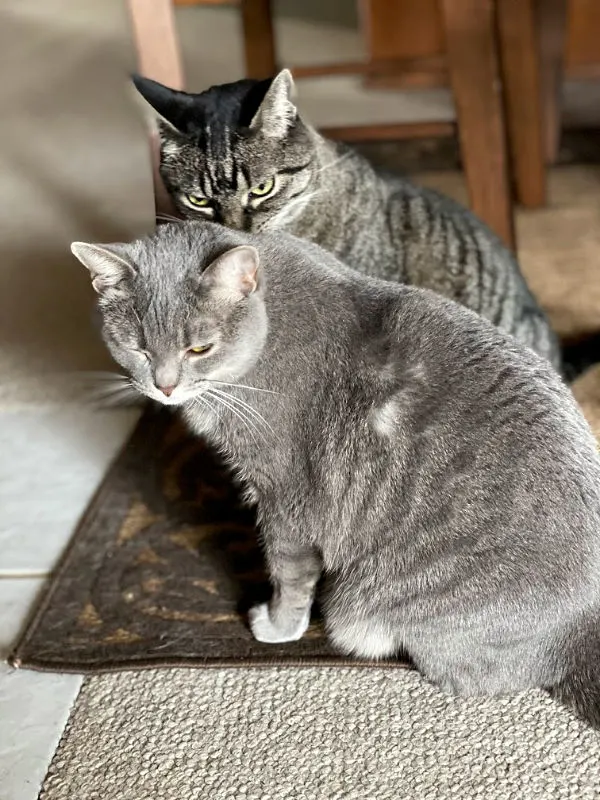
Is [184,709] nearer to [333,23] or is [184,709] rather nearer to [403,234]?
[403,234]

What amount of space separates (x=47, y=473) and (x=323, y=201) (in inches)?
26.5

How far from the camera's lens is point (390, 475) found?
967mm

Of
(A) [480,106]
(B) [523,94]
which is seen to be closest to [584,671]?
(A) [480,106]

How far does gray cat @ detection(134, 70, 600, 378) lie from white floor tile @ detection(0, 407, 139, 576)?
18.8 inches

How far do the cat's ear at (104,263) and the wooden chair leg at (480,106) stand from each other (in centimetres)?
96

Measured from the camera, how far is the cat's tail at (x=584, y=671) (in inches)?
37.4

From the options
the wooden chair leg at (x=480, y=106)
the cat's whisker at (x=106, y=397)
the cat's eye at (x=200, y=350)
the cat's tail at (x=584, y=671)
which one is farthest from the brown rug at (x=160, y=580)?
the wooden chair leg at (x=480, y=106)

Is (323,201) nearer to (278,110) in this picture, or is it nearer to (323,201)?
(323,201)

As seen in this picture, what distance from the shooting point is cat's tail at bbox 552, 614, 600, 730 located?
0.95 meters

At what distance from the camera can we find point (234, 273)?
0.93m

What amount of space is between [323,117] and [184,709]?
2.02 meters

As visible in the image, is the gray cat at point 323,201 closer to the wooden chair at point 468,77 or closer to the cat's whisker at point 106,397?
the wooden chair at point 468,77

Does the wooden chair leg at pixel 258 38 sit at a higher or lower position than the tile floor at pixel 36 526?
higher

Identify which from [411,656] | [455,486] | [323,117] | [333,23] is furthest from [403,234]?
[333,23]
